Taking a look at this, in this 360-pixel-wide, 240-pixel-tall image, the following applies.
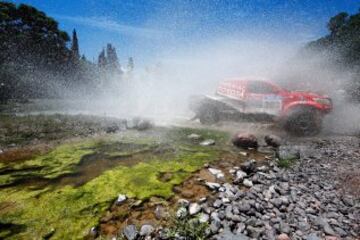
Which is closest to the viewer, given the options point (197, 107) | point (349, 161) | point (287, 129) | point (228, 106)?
point (349, 161)

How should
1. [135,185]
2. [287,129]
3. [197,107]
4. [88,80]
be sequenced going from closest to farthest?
1. [135,185]
2. [287,129]
3. [197,107]
4. [88,80]

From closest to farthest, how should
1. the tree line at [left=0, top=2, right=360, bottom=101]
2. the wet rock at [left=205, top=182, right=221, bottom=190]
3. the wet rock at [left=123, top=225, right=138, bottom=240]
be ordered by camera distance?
the wet rock at [left=123, top=225, right=138, bottom=240] → the wet rock at [left=205, top=182, right=221, bottom=190] → the tree line at [left=0, top=2, right=360, bottom=101]

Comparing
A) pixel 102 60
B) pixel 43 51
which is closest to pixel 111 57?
pixel 102 60

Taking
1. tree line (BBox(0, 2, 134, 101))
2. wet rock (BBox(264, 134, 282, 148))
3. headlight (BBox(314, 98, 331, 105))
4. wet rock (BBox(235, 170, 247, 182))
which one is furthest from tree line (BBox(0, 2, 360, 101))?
wet rock (BBox(235, 170, 247, 182))

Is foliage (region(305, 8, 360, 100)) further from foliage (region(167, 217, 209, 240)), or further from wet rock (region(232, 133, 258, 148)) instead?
foliage (region(167, 217, 209, 240))

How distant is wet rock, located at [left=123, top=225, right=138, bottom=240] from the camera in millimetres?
3112

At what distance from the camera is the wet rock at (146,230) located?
3193mm

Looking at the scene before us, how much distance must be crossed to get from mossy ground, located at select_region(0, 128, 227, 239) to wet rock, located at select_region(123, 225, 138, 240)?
1.99ft

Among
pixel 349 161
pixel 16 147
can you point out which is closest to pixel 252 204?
pixel 349 161

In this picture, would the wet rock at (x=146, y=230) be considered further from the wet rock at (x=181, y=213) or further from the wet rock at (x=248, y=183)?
the wet rock at (x=248, y=183)

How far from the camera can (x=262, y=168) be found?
18.4 ft

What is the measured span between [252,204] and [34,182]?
14.8ft

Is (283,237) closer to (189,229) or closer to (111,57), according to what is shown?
(189,229)

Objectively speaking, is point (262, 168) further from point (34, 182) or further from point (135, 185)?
point (34, 182)
